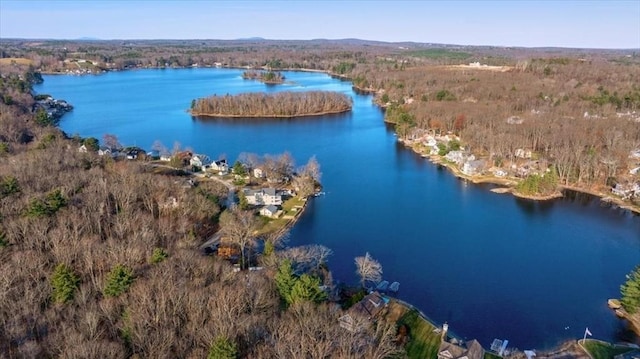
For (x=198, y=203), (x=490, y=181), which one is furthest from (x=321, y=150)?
(x=198, y=203)

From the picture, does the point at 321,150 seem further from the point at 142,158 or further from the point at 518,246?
the point at 518,246

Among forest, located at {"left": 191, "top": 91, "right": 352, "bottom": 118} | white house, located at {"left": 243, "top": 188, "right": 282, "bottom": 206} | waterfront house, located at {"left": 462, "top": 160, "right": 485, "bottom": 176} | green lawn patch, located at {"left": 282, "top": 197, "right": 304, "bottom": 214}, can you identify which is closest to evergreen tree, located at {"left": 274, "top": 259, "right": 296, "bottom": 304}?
green lawn patch, located at {"left": 282, "top": 197, "right": 304, "bottom": 214}

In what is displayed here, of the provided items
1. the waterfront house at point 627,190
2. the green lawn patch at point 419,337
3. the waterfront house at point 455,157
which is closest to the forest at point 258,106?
the waterfront house at point 455,157

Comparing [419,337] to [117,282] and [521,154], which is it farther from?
[521,154]

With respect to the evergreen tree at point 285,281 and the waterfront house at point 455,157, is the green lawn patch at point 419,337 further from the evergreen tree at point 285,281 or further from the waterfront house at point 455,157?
the waterfront house at point 455,157

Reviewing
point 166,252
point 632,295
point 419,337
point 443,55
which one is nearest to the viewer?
point 419,337

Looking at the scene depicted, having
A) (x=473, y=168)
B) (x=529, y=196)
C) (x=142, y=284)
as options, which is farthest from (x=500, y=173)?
(x=142, y=284)
